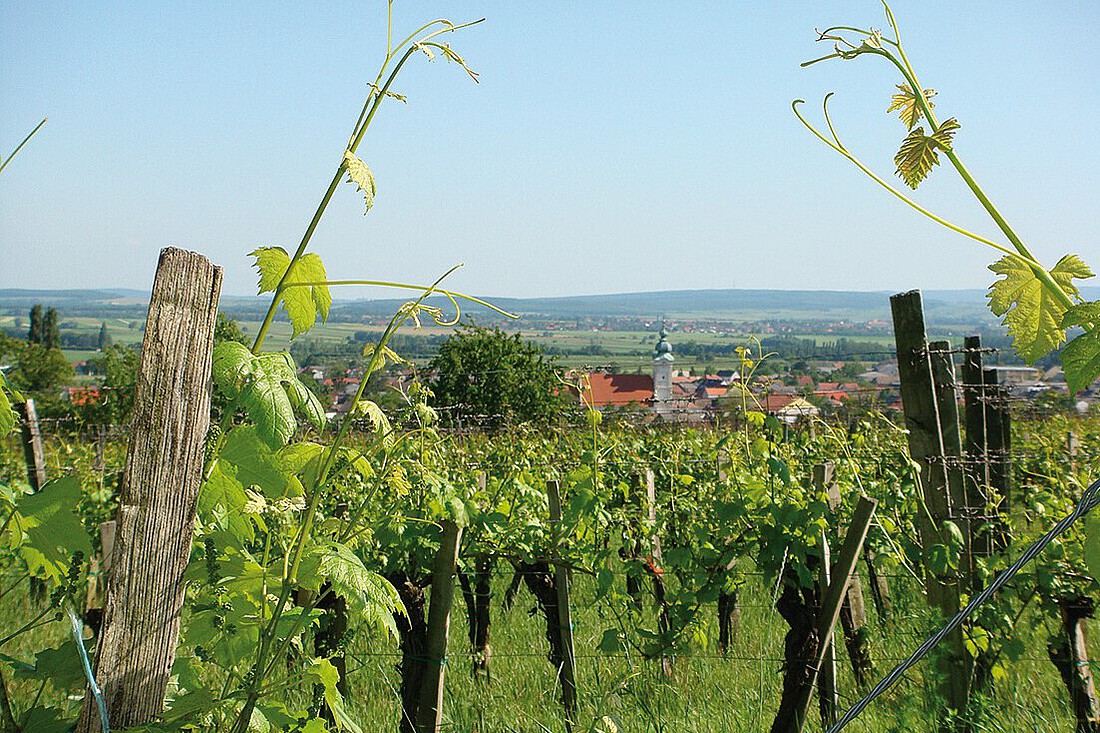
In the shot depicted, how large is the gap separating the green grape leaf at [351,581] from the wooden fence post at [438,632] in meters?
1.23

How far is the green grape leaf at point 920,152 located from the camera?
4.06ft

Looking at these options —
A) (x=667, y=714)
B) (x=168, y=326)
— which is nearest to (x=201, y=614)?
(x=168, y=326)

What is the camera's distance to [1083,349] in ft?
4.38

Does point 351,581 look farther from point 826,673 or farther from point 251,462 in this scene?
point 826,673

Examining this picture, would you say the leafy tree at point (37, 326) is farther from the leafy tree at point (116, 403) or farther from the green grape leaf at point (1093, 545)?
the green grape leaf at point (1093, 545)

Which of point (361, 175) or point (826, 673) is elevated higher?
point (361, 175)

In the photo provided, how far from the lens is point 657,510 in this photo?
191 inches

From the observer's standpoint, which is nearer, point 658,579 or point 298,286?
point 298,286

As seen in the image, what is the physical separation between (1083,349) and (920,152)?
0.38 meters

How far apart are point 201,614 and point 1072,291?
1.73 metres

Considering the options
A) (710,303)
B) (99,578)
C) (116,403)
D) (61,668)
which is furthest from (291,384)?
(710,303)

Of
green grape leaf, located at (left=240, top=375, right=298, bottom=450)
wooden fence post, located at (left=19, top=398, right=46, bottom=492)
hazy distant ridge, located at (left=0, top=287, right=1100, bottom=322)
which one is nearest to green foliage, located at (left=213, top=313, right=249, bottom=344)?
green grape leaf, located at (left=240, top=375, right=298, bottom=450)

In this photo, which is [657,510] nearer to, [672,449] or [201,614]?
[672,449]

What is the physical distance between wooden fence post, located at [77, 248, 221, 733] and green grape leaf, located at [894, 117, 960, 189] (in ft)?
3.94
